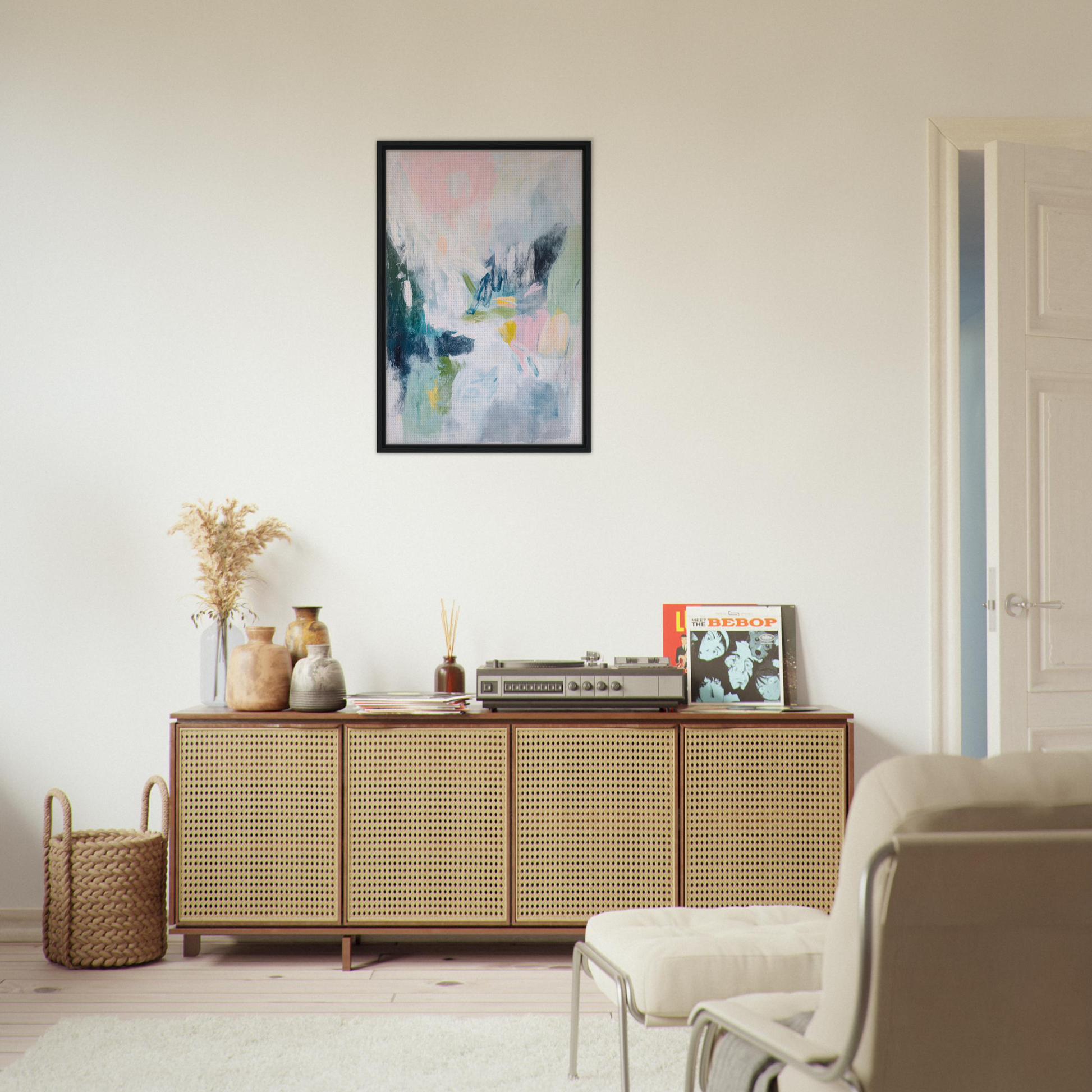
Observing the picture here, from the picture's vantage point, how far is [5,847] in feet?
11.4

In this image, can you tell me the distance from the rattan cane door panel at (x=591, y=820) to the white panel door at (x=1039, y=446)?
1107 mm

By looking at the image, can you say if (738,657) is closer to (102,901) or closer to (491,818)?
(491,818)

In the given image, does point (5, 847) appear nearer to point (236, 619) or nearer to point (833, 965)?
point (236, 619)

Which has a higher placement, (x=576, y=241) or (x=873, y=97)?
(x=873, y=97)

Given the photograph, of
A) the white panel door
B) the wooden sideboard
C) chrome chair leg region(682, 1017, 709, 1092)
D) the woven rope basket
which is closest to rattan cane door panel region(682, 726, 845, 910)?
the wooden sideboard

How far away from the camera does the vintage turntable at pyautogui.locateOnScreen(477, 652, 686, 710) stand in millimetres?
3119

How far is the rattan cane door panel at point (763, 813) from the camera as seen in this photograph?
3068mm

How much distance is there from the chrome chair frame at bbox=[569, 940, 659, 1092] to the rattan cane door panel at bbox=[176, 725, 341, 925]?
101cm

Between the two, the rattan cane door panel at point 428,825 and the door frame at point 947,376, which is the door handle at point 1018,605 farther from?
the rattan cane door panel at point 428,825

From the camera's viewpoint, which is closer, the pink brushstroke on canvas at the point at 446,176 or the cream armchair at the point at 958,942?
the cream armchair at the point at 958,942

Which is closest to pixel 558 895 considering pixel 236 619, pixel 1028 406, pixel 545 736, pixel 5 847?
pixel 545 736

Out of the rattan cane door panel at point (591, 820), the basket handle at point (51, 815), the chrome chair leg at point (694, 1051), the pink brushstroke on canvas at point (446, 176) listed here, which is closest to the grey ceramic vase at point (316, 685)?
the rattan cane door panel at point (591, 820)

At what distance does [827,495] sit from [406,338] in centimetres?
152

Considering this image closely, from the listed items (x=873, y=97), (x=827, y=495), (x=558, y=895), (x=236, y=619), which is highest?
(x=873, y=97)
